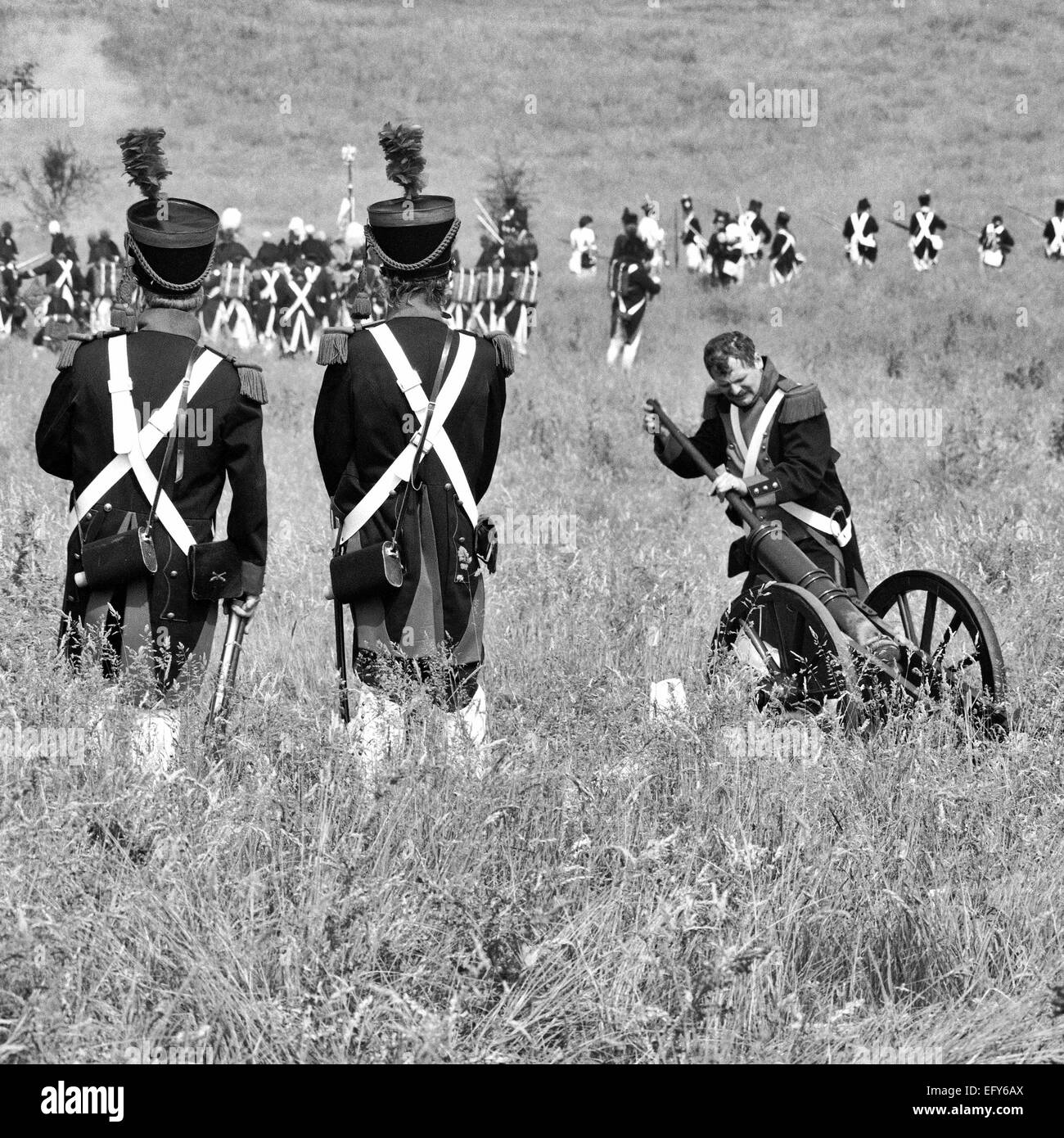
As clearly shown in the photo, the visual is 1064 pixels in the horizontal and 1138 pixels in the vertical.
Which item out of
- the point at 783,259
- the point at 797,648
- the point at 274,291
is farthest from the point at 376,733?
the point at 783,259

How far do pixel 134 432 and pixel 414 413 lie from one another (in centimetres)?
68

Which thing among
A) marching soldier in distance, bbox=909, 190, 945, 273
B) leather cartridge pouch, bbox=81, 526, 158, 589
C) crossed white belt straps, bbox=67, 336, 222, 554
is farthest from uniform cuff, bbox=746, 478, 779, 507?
marching soldier in distance, bbox=909, 190, 945, 273

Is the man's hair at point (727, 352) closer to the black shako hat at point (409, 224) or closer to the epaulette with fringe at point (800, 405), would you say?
the epaulette with fringe at point (800, 405)

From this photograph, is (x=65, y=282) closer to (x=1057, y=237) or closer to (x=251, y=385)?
(x=1057, y=237)

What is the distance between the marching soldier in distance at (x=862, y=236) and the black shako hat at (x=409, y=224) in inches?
939

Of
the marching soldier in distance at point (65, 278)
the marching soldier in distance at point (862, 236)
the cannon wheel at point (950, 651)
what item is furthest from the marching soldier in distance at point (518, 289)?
the cannon wheel at point (950, 651)

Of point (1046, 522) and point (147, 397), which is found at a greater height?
point (147, 397)

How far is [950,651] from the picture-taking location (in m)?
5.06

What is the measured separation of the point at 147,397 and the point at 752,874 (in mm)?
1824

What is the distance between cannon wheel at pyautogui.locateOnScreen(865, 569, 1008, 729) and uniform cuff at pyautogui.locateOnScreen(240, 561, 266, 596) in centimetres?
177

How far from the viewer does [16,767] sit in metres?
3.45

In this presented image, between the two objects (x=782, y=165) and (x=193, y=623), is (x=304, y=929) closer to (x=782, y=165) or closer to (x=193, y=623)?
(x=193, y=623)

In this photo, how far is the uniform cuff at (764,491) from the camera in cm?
509
